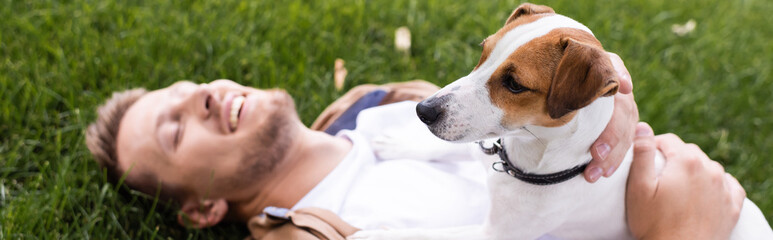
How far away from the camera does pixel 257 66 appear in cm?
363

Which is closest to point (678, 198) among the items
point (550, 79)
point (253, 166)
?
point (550, 79)

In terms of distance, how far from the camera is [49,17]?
3.64m

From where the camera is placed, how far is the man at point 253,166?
262cm

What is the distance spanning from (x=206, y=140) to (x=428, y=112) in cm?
130

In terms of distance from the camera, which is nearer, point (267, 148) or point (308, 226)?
point (308, 226)

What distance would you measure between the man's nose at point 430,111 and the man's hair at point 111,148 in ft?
4.88

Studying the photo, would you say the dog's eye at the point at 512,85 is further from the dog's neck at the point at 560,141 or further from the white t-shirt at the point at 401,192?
the white t-shirt at the point at 401,192

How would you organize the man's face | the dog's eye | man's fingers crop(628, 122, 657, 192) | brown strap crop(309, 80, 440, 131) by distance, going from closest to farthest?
the dog's eye
man's fingers crop(628, 122, 657, 192)
the man's face
brown strap crop(309, 80, 440, 131)

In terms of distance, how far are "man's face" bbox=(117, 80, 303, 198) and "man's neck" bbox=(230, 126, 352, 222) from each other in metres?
0.05

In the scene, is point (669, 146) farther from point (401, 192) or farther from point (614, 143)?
point (401, 192)

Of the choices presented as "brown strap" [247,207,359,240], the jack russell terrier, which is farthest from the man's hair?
the jack russell terrier

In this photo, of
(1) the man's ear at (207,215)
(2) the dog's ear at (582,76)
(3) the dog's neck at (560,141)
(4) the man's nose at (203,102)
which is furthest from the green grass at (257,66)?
(2) the dog's ear at (582,76)

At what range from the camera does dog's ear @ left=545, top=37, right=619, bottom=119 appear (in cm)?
154

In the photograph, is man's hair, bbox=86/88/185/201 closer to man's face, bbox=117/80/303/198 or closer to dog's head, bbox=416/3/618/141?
man's face, bbox=117/80/303/198
